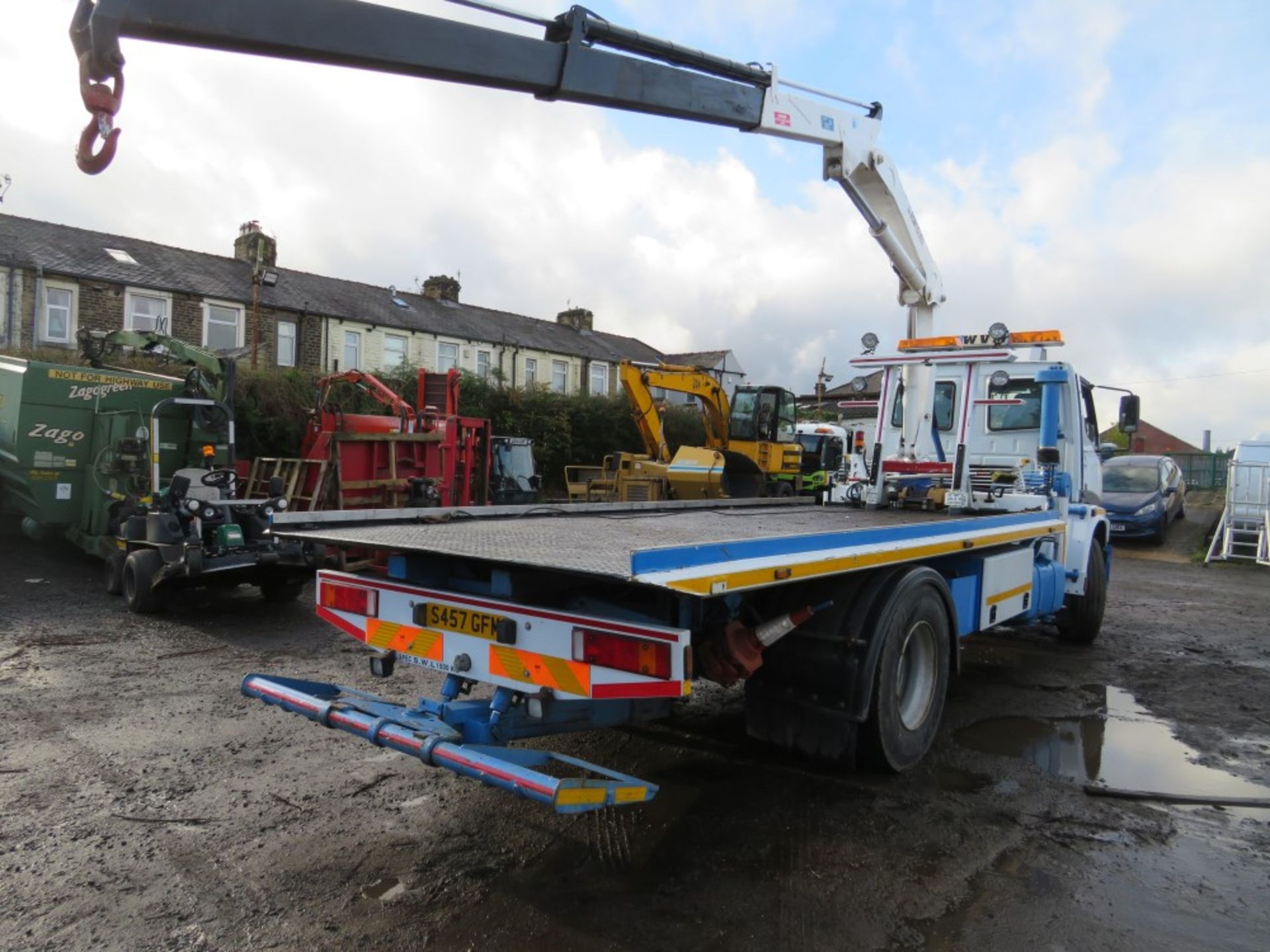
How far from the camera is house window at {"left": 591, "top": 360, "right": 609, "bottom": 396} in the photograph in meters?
37.4

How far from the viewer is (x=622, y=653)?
129 inches

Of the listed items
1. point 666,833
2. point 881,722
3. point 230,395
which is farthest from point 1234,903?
point 230,395

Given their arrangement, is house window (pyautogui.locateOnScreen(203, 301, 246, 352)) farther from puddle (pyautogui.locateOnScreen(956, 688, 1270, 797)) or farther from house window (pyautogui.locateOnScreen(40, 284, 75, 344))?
puddle (pyautogui.locateOnScreen(956, 688, 1270, 797))

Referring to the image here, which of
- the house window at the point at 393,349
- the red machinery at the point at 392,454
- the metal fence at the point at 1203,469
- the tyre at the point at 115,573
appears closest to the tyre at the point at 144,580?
the tyre at the point at 115,573

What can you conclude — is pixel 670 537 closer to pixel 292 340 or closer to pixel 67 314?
pixel 67 314

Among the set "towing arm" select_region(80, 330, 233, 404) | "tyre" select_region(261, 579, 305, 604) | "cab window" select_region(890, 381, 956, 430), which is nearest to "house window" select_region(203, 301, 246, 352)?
"towing arm" select_region(80, 330, 233, 404)

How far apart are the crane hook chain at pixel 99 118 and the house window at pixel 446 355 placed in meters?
26.8

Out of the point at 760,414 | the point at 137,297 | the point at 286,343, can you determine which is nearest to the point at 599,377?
the point at 286,343

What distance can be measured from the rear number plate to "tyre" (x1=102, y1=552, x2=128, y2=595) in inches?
274

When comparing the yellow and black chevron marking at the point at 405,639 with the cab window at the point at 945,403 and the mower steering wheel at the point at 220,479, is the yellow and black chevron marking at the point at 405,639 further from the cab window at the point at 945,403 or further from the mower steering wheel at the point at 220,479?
the cab window at the point at 945,403

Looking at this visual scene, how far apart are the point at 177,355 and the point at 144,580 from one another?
11.2 feet

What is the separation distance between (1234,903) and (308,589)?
9.77 metres

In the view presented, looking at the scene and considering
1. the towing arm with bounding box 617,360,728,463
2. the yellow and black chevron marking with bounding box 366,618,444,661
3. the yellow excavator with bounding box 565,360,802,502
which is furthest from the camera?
the towing arm with bounding box 617,360,728,463

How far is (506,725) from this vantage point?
3.68 metres
